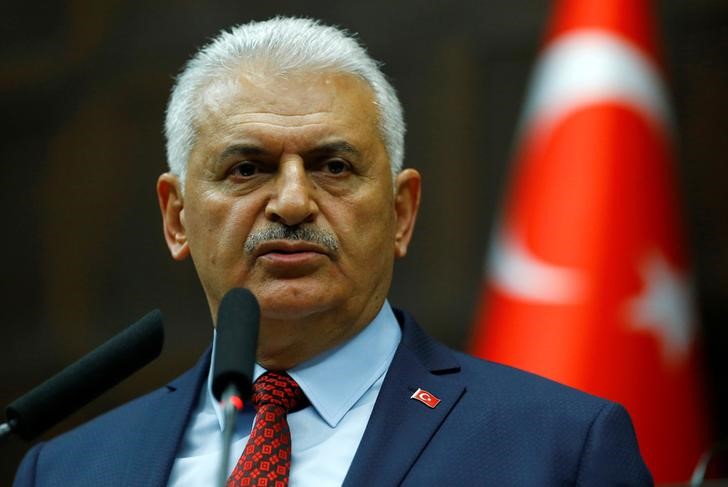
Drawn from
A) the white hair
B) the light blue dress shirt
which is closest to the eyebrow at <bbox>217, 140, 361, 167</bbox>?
the white hair

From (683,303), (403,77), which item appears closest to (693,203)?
(683,303)

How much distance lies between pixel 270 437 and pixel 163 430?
327mm

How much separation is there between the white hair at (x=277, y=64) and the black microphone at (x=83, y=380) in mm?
829

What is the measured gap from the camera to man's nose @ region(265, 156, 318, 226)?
2779mm

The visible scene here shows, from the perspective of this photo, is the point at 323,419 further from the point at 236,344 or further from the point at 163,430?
the point at 236,344

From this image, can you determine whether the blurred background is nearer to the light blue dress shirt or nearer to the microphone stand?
→ the light blue dress shirt

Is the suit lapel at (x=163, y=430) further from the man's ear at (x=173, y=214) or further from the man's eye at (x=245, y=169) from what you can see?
the man's eye at (x=245, y=169)

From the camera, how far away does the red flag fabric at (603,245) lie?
4469mm

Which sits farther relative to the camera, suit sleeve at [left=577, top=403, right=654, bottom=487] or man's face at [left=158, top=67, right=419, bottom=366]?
man's face at [left=158, top=67, right=419, bottom=366]

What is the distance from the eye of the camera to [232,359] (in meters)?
2.04

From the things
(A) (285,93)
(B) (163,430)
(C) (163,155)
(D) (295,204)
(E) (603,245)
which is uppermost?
(A) (285,93)

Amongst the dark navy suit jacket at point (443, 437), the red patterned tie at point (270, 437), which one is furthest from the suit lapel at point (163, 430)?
the red patterned tie at point (270, 437)

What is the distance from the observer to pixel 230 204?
9.51 ft

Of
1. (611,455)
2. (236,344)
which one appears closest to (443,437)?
(611,455)
